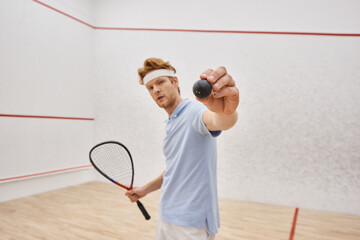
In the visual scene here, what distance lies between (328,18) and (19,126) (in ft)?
11.1

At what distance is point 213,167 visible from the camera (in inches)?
34.8

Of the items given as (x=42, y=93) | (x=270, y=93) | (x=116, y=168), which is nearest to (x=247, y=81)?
(x=270, y=93)

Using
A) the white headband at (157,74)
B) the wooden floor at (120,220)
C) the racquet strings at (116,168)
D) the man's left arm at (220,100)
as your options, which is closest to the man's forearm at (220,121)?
the man's left arm at (220,100)

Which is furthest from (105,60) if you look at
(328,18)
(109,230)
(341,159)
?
(341,159)

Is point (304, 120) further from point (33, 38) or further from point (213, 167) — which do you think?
point (33, 38)

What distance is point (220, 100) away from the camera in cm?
60

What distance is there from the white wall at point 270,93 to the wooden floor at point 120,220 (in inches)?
11.6

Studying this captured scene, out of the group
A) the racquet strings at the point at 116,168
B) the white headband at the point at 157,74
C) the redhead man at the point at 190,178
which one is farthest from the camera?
the racquet strings at the point at 116,168

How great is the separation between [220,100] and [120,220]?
77.1 inches

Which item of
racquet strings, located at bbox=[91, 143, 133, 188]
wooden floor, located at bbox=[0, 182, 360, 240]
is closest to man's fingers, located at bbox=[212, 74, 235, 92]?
racquet strings, located at bbox=[91, 143, 133, 188]

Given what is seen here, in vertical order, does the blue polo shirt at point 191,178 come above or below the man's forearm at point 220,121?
below

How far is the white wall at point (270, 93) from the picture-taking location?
9.48ft

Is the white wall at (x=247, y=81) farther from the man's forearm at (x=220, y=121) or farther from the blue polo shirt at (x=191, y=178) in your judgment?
the man's forearm at (x=220, y=121)

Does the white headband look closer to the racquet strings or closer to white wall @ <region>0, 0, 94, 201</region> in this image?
the racquet strings
